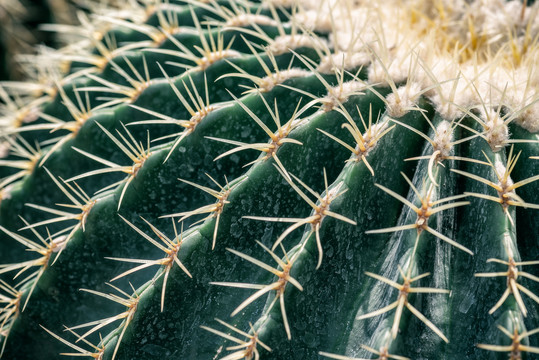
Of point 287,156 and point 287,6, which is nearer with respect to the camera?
point 287,156

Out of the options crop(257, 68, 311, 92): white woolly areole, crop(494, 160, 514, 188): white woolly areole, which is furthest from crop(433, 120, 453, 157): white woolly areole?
crop(257, 68, 311, 92): white woolly areole

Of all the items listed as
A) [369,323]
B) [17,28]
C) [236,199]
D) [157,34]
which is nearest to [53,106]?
[157,34]

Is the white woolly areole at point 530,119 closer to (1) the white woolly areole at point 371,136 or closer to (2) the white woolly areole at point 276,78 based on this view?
(1) the white woolly areole at point 371,136

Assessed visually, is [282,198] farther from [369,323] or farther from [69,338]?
[69,338]

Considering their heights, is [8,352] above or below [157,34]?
below

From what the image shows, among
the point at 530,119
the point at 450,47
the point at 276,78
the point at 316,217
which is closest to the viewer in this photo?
the point at 316,217

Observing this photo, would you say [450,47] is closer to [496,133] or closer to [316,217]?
[496,133]

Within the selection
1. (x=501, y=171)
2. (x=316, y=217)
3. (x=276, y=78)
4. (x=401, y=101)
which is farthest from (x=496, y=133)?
(x=276, y=78)
